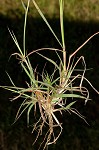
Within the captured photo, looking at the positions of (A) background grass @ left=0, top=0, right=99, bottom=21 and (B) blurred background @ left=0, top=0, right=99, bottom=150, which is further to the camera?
(A) background grass @ left=0, top=0, right=99, bottom=21

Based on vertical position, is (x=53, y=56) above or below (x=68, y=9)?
below

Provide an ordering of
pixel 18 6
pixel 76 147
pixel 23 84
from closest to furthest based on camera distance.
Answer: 1. pixel 76 147
2. pixel 23 84
3. pixel 18 6

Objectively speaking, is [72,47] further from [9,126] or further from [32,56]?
[9,126]

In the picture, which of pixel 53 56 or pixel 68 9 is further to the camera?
pixel 68 9

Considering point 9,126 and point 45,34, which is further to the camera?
point 45,34

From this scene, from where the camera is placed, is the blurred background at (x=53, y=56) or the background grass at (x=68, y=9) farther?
the background grass at (x=68, y=9)

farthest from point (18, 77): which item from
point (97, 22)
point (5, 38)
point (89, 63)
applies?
point (97, 22)

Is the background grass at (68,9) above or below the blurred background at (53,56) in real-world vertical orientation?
above

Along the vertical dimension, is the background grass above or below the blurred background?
above
